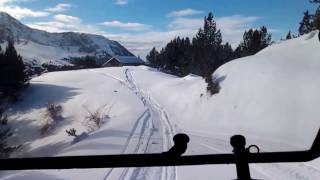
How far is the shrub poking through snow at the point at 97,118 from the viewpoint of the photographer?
3711 cm

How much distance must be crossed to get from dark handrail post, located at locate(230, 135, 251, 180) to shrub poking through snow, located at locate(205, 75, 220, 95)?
113 feet

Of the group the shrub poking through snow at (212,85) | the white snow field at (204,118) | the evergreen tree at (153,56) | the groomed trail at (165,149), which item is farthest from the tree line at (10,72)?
the evergreen tree at (153,56)

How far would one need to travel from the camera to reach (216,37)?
92000 millimetres

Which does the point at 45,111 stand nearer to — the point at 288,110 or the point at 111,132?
the point at 111,132

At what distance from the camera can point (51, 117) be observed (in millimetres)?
48094

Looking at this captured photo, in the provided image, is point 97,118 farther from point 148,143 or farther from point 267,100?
point 148,143

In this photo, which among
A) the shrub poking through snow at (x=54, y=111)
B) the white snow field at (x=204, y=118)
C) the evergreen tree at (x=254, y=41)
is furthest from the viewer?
the evergreen tree at (x=254, y=41)

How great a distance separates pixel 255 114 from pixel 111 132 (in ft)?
28.0

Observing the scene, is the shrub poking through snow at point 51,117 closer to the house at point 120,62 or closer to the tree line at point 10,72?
the tree line at point 10,72

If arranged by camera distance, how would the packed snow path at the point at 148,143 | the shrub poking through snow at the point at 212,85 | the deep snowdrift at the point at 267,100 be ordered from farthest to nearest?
the shrub poking through snow at the point at 212,85 < the deep snowdrift at the point at 267,100 < the packed snow path at the point at 148,143

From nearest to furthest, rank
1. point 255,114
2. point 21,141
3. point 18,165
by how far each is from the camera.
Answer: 1. point 18,165
2. point 255,114
3. point 21,141

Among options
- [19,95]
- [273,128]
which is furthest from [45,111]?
[273,128]

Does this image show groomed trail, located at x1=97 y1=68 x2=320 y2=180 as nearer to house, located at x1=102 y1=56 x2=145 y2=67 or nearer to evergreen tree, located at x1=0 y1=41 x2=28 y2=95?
evergreen tree, located at x1=0 y1=41 x2=28 y2=95

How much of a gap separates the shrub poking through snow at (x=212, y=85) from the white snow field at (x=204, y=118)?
1.37 ft
